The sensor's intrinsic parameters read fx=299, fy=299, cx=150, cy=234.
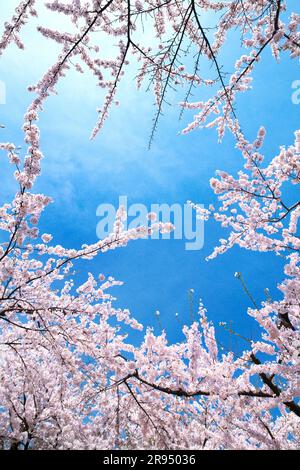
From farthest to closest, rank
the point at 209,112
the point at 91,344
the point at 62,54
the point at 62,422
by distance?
the point at 62,422 → the point at 91,344 → the point at 209,112 → the point at 62,54

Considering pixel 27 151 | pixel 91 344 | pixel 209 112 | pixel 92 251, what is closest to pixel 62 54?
pixel 27 151

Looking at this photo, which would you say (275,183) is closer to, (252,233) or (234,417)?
(252,233)

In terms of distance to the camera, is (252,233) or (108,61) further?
(252,233)

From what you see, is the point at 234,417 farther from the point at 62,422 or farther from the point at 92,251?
the point at 62,422

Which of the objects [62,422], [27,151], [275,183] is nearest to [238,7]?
[27,151]

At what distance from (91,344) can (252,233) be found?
4637 millimetres

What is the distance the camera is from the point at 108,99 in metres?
4.37

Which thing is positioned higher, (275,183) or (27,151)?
(275,183)

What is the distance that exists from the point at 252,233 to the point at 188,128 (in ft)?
10.7

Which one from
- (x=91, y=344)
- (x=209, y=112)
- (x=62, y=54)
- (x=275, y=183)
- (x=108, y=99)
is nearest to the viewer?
(x=62, y=54)
